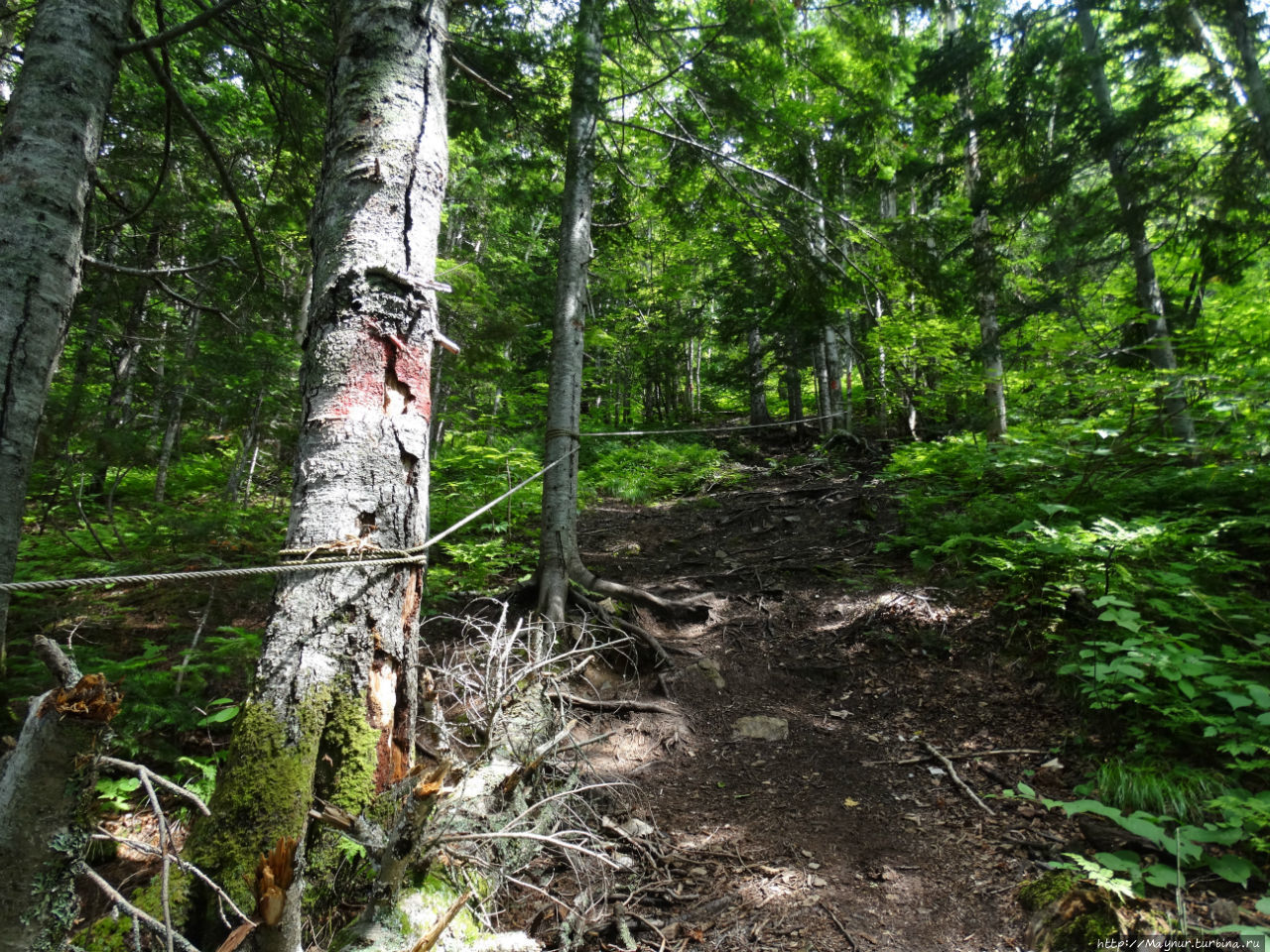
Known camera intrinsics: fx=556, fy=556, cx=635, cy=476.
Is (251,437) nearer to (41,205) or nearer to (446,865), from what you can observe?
(41,205)

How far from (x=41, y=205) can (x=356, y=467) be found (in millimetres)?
2006

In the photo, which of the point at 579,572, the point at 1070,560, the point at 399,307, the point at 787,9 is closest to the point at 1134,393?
the point at 1070,560

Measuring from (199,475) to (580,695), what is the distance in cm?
1114

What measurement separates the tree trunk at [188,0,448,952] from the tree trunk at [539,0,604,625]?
9.21 feet

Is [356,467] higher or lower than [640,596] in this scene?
higher

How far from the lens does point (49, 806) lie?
1017 mm

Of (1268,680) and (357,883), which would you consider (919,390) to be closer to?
(1268,680)

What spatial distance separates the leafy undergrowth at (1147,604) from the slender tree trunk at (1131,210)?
3.67 feet

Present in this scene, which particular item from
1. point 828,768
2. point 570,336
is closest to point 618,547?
point 570,336

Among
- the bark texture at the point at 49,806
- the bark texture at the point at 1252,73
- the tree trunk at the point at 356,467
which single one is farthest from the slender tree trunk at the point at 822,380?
the bark texture at the point at 49,806

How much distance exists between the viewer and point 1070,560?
4.09m

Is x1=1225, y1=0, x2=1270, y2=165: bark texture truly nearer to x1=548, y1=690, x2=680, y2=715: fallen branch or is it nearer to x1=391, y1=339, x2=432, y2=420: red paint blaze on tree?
x1=548, y1=690, x2=680, y2=715: fallen branch

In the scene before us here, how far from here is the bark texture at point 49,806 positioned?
3.22ft

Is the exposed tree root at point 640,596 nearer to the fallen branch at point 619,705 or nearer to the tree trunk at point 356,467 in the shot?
the fallen branch at point 619,705
